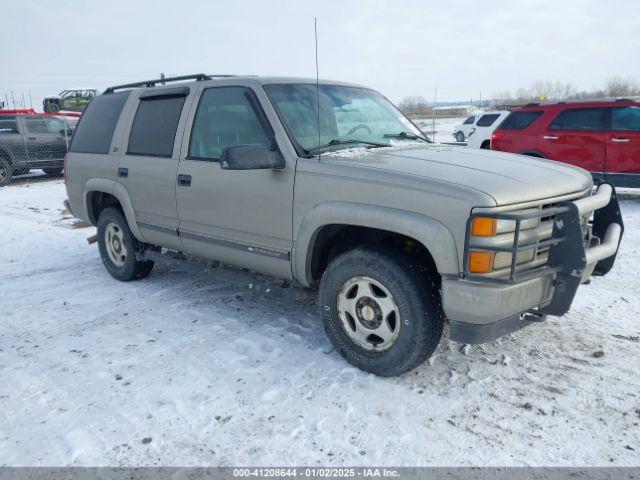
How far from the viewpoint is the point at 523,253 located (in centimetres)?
294

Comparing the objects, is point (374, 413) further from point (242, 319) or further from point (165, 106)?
point (165, 106)

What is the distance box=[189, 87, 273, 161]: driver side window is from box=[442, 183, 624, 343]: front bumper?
Result: 169 centimetres

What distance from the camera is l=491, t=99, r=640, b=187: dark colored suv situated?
28.8 feet

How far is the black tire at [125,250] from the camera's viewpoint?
521cm

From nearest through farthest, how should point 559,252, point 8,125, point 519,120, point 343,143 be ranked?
point 559,252
point 343,143
point 519,120
point 8,125

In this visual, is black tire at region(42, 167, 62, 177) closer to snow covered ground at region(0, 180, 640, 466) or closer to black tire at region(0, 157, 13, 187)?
black tire at region(0, 157, 13, 187)

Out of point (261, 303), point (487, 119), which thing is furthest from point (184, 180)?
point (487, 119)

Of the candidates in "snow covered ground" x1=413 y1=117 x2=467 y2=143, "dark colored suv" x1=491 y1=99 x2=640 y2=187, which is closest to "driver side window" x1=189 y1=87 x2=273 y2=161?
"dark colored suv" x1=491 y1=99 x2=640 y2=187

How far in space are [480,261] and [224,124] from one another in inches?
90.7

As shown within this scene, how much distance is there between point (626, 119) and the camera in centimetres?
885

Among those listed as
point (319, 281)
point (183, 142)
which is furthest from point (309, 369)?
point (183, 142)

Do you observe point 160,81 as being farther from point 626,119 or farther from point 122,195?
point 626,119

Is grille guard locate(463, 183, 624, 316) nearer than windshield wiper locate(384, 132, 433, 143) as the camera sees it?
Yes

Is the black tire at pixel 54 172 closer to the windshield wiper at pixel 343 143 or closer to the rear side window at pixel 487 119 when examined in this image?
the rear side window at pixel 487 119
